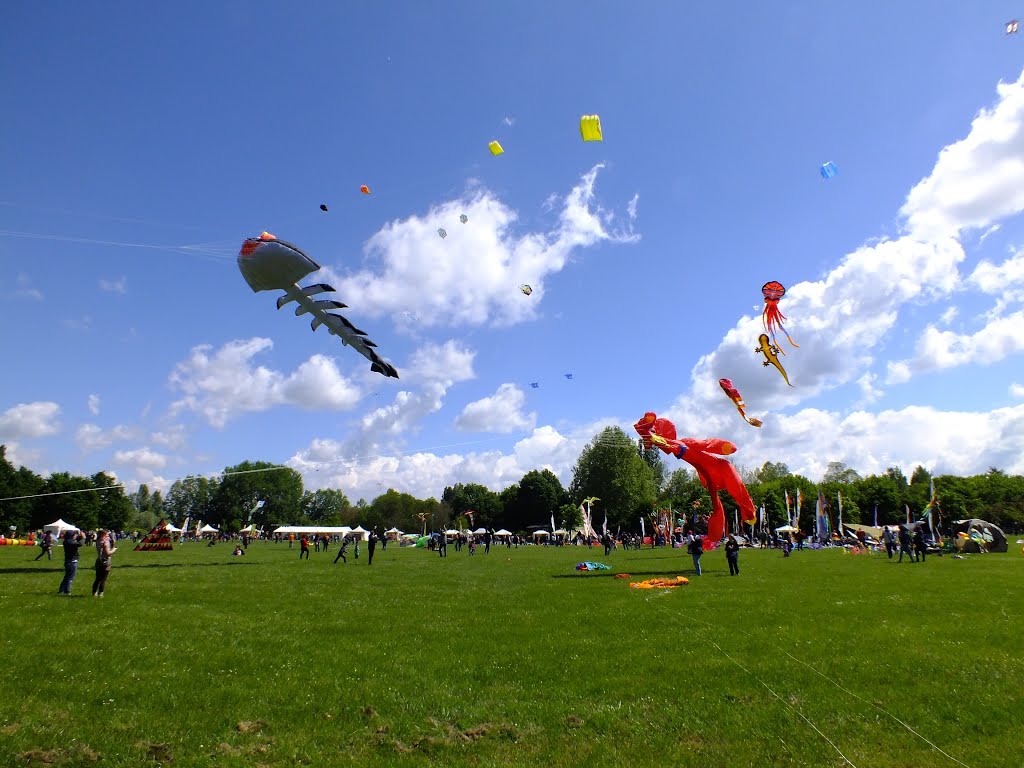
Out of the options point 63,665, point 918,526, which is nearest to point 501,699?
point 63,665

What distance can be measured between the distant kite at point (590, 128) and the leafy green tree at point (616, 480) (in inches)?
3072

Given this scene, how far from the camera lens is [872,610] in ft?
46.5

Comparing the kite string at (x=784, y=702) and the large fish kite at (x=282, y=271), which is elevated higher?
the large fish kite at (x=282, y=271)

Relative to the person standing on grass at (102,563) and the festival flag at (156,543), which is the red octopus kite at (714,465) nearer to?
the person standing on grass at (102,563)

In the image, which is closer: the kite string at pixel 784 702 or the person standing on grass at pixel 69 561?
the kite string at pixel 784 702

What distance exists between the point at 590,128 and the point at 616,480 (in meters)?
81.7

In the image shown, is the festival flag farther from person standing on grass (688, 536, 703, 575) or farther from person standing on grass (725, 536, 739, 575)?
person standing on grass (725, 536, 739, 575)

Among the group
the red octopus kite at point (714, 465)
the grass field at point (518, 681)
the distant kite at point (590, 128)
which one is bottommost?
the grass field at point (518, 681)

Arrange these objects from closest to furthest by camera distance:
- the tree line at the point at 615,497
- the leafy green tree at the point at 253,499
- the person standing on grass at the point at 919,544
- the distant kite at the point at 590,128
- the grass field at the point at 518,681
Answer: the grass field at the point at 518,681 → the distant kite at the point at 590,128 → the person standing on grass at the point at 919,544 → the tree line at the point at 615,497 → the leafy green tree at the point at 253,499

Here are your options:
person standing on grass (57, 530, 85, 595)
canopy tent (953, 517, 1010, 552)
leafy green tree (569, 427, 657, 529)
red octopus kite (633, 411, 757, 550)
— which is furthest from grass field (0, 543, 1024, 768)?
leafy green tree (569, 427, 657, 529)

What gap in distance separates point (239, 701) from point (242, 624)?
224 inches

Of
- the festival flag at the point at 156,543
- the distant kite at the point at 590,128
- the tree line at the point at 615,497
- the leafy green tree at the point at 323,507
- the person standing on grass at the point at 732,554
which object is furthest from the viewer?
the leafy green tree at the point at 323,507

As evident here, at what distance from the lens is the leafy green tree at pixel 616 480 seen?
91062 mm

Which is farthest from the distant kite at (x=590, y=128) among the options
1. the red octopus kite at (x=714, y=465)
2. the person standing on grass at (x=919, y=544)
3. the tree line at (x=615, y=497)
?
the tree line at (x=615, y=497)
